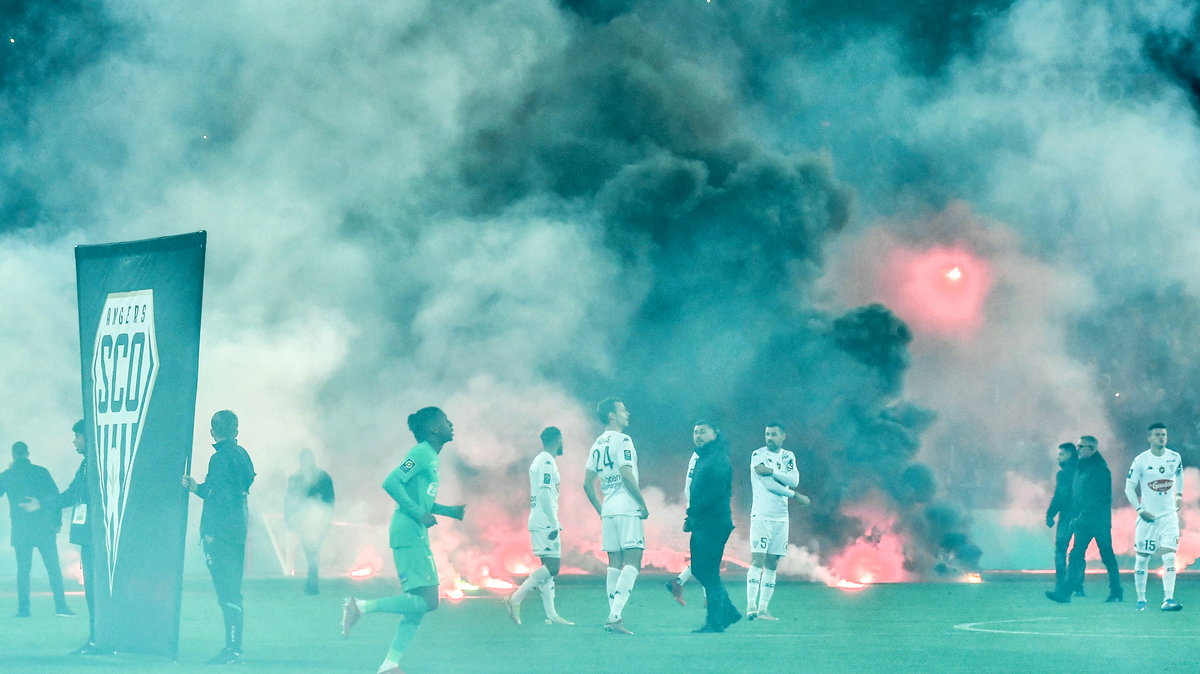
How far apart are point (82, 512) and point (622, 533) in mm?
5119

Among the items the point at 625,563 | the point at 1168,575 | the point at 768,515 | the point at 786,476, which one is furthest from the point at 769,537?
the point at 1168,575

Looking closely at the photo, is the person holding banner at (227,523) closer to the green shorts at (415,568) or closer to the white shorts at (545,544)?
the green shorts at (415,568)

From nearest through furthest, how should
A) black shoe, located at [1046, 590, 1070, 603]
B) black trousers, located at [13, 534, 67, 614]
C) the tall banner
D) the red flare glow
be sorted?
the tall banner
black trousers, located at [13, 534, 67, 614]
black shoe, located at [1046, 590, 1070, 603]
the red flare glow

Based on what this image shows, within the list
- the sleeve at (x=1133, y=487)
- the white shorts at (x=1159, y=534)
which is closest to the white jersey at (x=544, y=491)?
the sleeve at (x=1133, y=487)

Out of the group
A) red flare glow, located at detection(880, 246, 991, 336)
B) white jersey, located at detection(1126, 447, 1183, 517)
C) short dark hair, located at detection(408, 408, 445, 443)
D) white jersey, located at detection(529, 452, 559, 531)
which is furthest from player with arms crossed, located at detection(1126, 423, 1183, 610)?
red flare glow, located at detection(880, 246, 991, 336)

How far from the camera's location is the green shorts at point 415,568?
9.54 m

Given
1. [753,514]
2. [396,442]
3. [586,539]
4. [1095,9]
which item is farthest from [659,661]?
[1095,9]

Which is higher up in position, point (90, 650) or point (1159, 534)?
point (1159, 534)

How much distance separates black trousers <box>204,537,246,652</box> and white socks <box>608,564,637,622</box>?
12.2 feet

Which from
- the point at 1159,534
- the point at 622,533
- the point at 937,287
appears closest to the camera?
the point at 622,533

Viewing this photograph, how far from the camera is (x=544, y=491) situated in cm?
1442

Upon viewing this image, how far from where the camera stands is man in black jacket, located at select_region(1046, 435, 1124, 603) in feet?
62.0

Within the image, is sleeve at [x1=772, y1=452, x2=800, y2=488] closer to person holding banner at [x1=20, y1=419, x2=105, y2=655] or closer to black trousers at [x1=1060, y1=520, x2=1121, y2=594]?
black trousers at [x1=1060, y1=520, x2=1121, y2=594]

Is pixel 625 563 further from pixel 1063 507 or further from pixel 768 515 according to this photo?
pixel 1063 507
